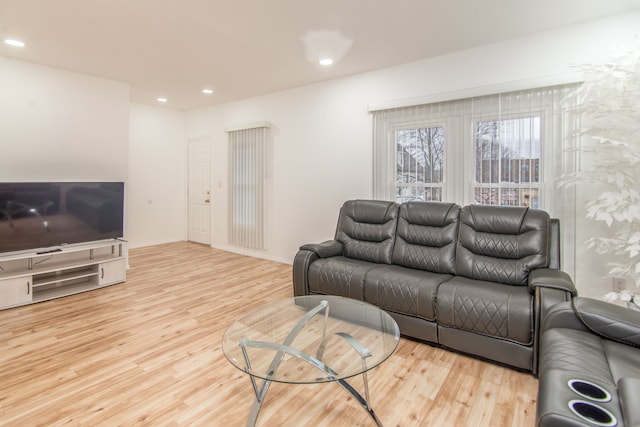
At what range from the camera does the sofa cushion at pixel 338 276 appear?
2.96m

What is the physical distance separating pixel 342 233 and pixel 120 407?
2425mm

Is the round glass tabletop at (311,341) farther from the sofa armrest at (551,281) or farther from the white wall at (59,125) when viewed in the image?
the white wall at (59,125)

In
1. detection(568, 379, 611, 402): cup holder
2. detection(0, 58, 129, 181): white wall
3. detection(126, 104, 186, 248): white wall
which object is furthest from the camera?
detection(126, 104, 186, 248): white wall

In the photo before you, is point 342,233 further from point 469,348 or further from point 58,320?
point 58,320

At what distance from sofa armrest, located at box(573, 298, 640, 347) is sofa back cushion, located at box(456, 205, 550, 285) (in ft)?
2.89

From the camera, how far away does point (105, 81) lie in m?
4.40

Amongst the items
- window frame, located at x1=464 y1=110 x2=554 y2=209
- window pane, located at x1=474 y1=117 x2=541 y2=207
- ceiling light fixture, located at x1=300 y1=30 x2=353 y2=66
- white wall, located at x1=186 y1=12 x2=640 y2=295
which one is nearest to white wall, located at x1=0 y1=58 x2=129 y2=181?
white wall, located at x1=186 y1=12 x2=640 y2=295

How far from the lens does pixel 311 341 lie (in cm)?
197

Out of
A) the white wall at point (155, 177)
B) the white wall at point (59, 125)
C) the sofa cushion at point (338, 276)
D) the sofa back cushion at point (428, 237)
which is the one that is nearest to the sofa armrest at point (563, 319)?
the sofa back cushion at point (428, 237)

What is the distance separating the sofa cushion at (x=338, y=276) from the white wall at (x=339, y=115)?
1.37 m

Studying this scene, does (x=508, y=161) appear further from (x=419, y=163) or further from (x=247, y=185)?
(x=247, y=185)

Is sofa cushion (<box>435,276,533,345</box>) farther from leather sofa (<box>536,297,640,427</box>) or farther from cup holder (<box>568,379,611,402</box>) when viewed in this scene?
cup holder (<box>568,379,611,402</box>)

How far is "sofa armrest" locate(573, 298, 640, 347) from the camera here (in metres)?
1.62

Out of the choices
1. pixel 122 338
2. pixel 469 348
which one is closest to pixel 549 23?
pixel 469 348
